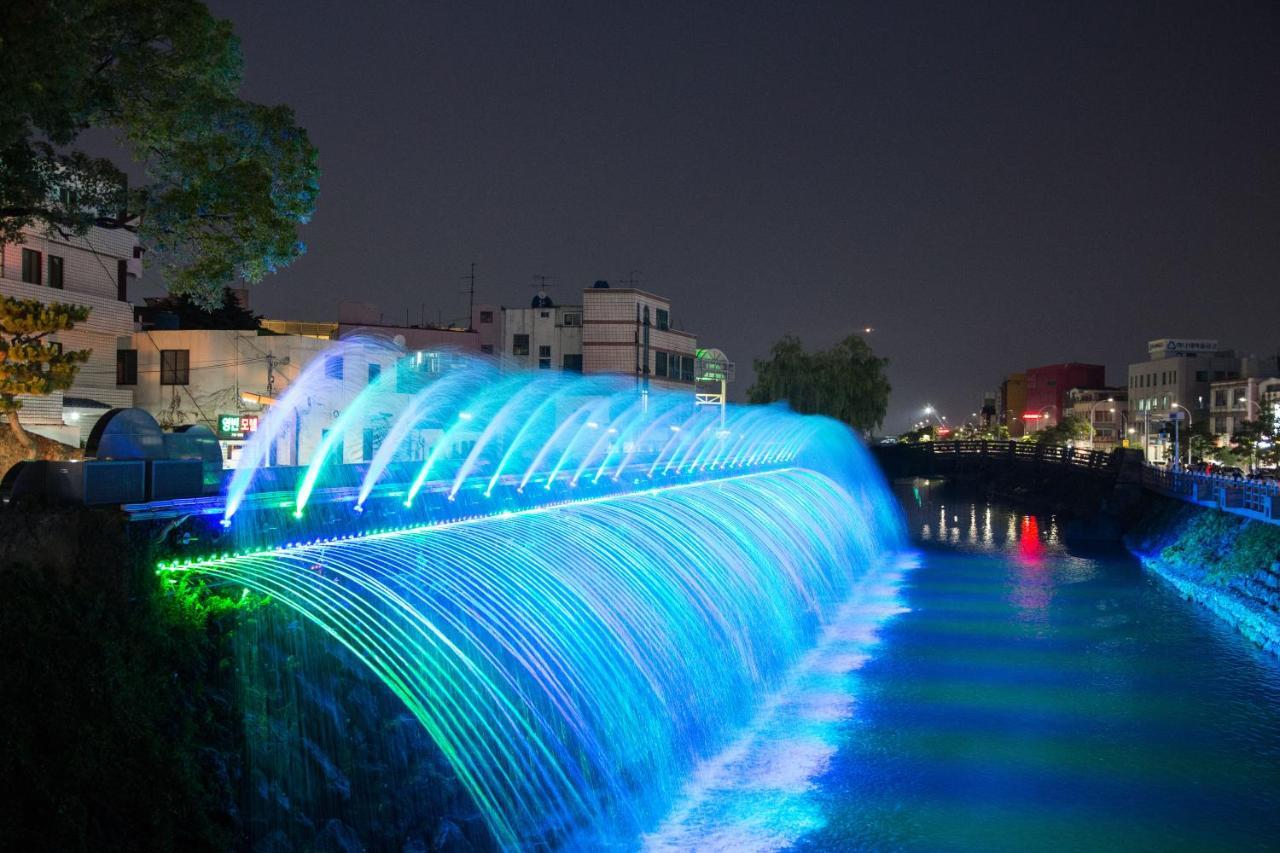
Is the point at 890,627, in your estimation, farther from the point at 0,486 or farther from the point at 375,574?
the point at 0,486

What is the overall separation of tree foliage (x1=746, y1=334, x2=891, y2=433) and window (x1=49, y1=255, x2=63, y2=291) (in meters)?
62.8

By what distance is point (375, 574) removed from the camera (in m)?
14.7

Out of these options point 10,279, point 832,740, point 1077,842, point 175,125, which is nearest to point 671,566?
point 832,740

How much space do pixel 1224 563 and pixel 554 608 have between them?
86.2ft

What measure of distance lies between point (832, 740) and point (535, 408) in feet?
145

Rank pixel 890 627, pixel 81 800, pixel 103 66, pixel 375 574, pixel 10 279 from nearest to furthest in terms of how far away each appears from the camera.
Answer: pixel 81 800 < pixel 375 574 < pixel 103 66 < pixel 890 627 < pixel 10 279

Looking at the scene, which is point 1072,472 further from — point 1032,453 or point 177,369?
point 177,369

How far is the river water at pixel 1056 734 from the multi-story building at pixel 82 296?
28.1 m

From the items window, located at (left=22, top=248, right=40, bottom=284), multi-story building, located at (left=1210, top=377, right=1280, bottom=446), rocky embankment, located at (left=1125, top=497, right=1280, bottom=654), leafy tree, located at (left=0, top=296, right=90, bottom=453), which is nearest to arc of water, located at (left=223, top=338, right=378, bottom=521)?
leafy tree, located at (left=0, top=296, right=90, bottom=453)

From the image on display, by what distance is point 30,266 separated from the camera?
34938mm

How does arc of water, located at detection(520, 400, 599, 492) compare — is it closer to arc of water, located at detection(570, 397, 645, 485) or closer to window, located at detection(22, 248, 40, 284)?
arc of water, located at detection(570, 397, 645, 485)

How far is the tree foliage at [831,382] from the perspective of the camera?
89812 mm

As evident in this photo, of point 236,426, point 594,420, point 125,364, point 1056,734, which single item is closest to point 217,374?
point 125,364

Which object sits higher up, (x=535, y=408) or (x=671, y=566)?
(x=535, y=408)
